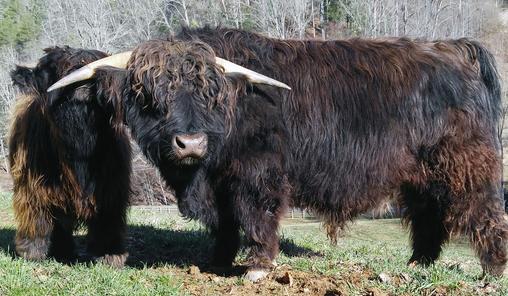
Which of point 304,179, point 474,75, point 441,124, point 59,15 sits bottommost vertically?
point 304,179

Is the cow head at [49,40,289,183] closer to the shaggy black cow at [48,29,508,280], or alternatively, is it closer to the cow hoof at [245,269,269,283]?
the shaggy black cow at [48,29,508,280]

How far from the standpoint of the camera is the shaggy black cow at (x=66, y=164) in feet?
17.6

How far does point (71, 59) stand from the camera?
5.54 meters

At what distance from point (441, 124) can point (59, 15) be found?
1885 inches

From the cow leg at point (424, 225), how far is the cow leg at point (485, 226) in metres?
0.27

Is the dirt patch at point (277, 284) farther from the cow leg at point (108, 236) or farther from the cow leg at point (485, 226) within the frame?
the cow leg at point (485, 226)

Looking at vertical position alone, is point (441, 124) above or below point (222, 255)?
above

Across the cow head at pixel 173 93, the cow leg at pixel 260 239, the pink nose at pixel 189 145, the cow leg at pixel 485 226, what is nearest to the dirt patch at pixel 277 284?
the cow leg at pixel 260 239

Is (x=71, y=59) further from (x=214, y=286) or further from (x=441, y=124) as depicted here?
(x=441, y=124)

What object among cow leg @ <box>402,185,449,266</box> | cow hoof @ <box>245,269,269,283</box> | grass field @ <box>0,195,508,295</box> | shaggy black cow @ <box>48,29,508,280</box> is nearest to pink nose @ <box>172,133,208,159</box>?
shaggy black cow @ <box>48,29,508,280</box>

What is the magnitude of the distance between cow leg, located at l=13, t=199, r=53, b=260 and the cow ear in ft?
3.30

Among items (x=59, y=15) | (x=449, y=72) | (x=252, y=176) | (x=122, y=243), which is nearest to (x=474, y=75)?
(x=449, y=72)

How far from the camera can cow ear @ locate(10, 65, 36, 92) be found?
18.3 ft

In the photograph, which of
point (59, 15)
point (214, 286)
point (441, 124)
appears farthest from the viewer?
point (59, 15)
